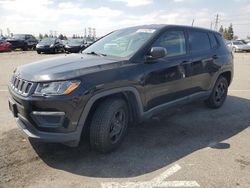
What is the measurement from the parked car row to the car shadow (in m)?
17.3

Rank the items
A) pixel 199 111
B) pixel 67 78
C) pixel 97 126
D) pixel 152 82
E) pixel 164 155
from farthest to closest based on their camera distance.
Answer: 1. pixel 199 111
2. pixel 152 82
3. pixel 164 155
4. pixel 97 126
5. pixel 67 78

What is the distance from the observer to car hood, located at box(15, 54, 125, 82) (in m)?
3.30

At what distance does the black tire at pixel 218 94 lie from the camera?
6.01 m

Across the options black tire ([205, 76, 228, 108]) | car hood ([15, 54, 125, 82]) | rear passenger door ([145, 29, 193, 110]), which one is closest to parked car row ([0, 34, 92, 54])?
black tire ([205, 76, 228, 108])

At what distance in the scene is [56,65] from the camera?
3713mm

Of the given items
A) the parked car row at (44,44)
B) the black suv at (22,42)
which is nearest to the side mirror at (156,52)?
the parked car row at (44,44)

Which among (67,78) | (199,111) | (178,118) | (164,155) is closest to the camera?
(67,78)

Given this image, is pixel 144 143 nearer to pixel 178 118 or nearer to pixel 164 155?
pixel 164 155

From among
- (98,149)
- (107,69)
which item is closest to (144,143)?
(98,149)

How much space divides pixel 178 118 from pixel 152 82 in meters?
1.64

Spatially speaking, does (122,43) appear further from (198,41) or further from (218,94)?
(218,94)

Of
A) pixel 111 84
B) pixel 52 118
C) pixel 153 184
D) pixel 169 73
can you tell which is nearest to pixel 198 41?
pixel 169 73

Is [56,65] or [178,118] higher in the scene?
[56,65]

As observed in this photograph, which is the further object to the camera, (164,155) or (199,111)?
(199,111)
